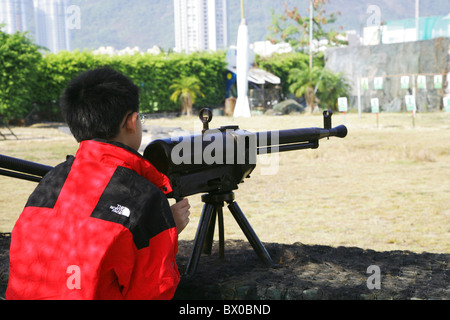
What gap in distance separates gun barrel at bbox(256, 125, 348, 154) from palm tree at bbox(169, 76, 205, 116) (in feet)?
66.2

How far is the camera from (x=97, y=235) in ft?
3.85

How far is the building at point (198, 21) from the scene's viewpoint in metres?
52.5

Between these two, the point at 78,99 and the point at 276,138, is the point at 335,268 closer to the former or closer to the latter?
the point at 276,138

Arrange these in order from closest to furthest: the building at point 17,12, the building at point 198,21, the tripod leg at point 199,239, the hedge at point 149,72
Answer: the tripod leg at point 199,239 < the hedge at point 149,72 < the building at point 198,21 < the building at point 17,12

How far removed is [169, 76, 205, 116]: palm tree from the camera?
22.6 meters

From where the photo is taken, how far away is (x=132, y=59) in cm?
2136

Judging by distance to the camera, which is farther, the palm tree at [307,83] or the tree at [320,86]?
the palm tree at [307,83]

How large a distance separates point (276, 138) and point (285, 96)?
26.2 m

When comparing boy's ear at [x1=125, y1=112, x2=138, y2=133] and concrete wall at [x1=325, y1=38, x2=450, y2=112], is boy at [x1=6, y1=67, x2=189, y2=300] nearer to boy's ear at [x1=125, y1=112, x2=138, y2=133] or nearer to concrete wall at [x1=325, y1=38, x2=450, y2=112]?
boy's ear at [x1=125, y1=112, x2=138, y2=133]

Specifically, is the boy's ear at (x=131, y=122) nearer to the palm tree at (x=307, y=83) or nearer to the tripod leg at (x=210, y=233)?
the tripod leg at (x=210, y=233)

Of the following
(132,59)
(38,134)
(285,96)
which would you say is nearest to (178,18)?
(285,96)

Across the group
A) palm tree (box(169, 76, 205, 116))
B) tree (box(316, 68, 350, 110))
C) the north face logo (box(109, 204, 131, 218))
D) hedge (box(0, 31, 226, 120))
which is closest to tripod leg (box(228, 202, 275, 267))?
the north face logo (box(109, 204, 131, 218))

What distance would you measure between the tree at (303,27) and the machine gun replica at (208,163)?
31043mm

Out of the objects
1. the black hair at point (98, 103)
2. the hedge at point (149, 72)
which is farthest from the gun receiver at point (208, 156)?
the hedge at point (149, 72)
